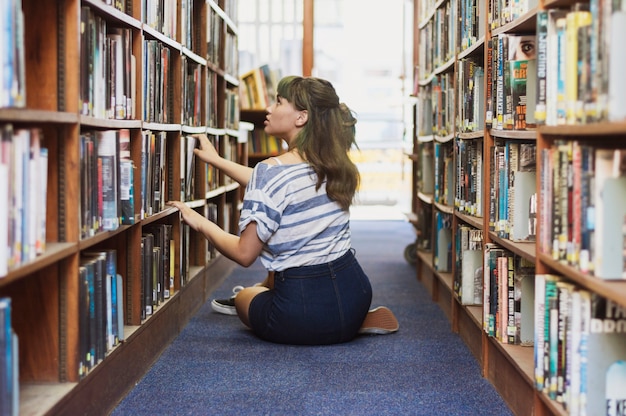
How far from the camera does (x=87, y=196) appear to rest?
212 cm

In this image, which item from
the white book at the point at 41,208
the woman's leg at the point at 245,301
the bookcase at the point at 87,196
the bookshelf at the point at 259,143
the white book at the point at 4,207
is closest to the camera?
the white book at the point at 4,207

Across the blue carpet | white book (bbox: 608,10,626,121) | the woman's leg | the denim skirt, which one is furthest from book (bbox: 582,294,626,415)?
the woman's leg

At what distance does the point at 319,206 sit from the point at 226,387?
32.4 inches

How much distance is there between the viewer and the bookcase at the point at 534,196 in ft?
5.55

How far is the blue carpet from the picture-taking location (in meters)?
2.38

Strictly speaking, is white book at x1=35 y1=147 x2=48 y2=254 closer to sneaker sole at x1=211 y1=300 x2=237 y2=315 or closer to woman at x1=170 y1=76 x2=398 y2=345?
woman at x1=170 y1=76 x2=398 y2=345

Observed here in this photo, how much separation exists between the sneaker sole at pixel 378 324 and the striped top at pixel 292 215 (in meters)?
0.36

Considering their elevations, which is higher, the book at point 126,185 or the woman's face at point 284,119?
the woman's face at point 284,119

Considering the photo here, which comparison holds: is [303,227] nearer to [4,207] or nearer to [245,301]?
[245,301]

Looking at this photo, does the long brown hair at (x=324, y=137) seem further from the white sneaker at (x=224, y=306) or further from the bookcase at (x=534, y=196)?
the white sneaker at (x=224, y=306)

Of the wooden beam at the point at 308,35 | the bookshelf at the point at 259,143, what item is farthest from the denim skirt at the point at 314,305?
the wooden beam at the point at 308,35

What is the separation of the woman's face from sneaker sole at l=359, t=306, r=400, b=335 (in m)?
0.77

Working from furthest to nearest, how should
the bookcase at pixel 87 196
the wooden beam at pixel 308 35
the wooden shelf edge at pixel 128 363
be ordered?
the wooden beam at pixel 308 35 → the wooden shelf edge at pixel 128 363 → the bookcase at pixel 87 196

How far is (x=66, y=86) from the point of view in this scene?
2.00 m
